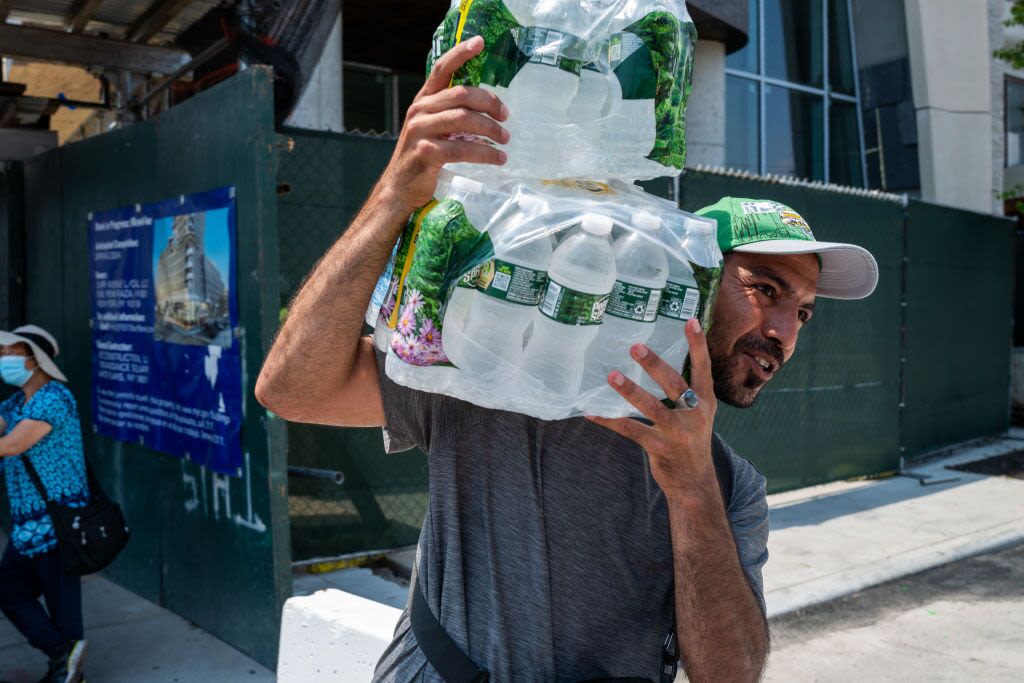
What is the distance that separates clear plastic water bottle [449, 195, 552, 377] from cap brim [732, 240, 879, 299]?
0.54 metres

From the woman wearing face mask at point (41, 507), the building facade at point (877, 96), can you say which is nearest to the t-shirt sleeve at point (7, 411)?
the woman wearing face mask at point (41, 507)

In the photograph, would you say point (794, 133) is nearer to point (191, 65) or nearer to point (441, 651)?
point (191, 65)

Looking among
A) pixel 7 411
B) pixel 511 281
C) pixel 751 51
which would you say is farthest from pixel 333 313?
pixel 751 51

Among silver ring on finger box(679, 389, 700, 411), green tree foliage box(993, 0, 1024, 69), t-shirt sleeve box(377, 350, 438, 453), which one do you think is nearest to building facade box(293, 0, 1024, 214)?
green tree foliage box(993, 0, 1024, 69)

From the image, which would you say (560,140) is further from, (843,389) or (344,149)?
(843,389)

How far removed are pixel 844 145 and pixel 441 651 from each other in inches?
637

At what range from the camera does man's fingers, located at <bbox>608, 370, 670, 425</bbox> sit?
155 centimetres

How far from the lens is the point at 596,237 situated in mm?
1756

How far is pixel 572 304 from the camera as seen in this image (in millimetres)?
1731

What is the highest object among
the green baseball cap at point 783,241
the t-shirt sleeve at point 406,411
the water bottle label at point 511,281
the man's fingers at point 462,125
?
the man's fingers at point 462,125

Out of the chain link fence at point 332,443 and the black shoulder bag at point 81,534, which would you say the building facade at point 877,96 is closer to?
the chain link fence at point 332,443

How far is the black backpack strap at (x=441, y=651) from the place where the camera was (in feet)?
5.55

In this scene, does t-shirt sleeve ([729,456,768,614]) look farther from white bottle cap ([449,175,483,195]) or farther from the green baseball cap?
white bottle cap ([449,175,483,195])

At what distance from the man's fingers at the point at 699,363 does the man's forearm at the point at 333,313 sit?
56 cm
